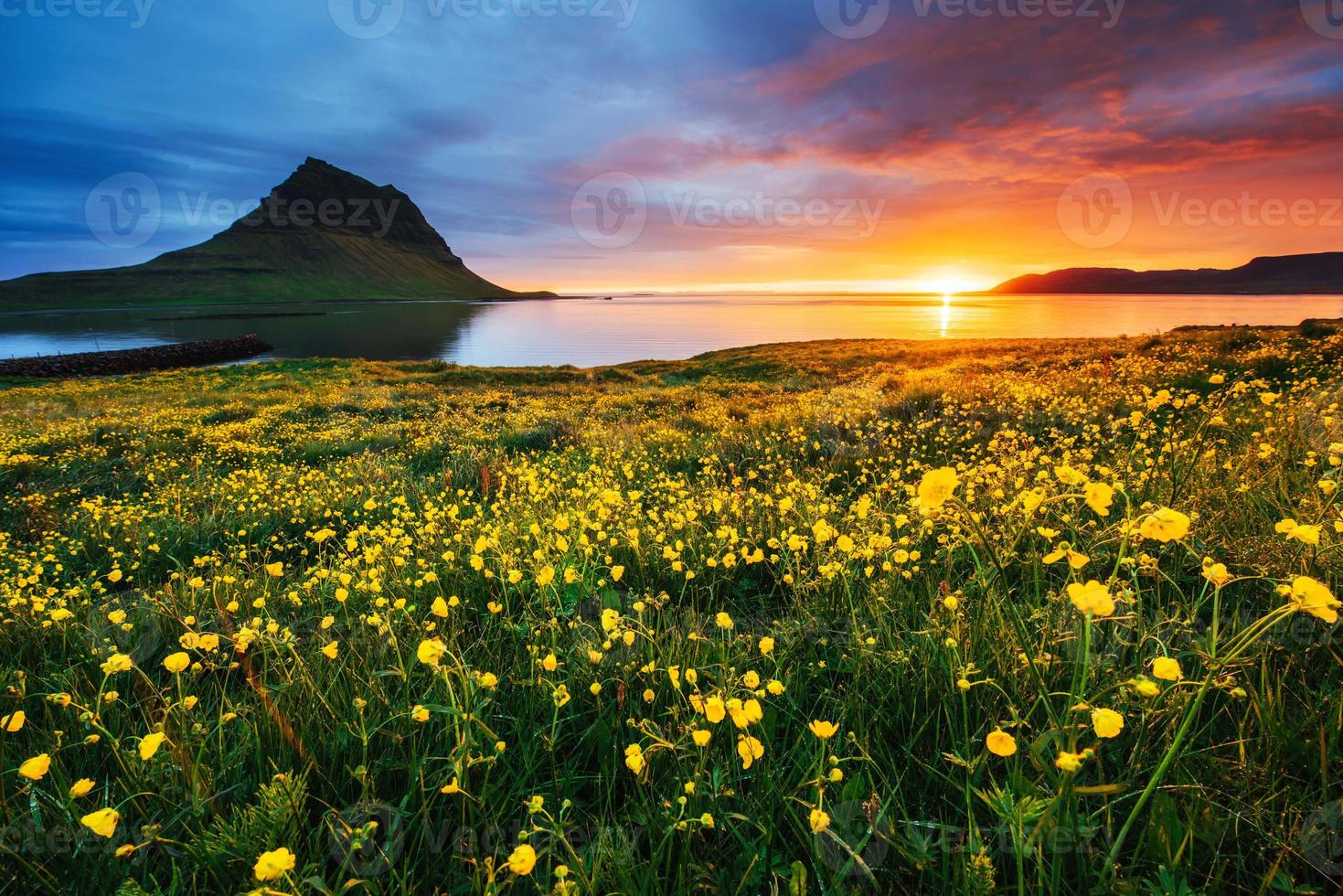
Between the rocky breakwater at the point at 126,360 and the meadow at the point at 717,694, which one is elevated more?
the rocky breakwater at the point at 126,360

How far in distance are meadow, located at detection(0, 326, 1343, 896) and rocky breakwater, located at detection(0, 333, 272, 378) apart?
4805 centimetres

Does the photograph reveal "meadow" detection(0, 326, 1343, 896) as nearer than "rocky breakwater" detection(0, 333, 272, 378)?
Yes

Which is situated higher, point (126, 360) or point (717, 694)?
point (126, 360)

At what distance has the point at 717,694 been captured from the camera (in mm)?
2051

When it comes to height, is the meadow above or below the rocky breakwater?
below

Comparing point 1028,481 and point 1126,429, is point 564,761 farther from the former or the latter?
point 1126,429

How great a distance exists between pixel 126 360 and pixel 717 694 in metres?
59.9

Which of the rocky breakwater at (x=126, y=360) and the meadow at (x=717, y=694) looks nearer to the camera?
the meadow at (x=717, y=694)

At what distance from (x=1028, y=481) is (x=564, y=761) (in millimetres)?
4346

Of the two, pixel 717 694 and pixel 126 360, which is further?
pixel 126 360

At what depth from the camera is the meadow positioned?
160cm

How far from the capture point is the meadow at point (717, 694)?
1600 mm

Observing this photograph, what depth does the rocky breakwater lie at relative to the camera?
37.2 metres

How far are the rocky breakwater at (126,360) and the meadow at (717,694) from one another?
48.1 meters
